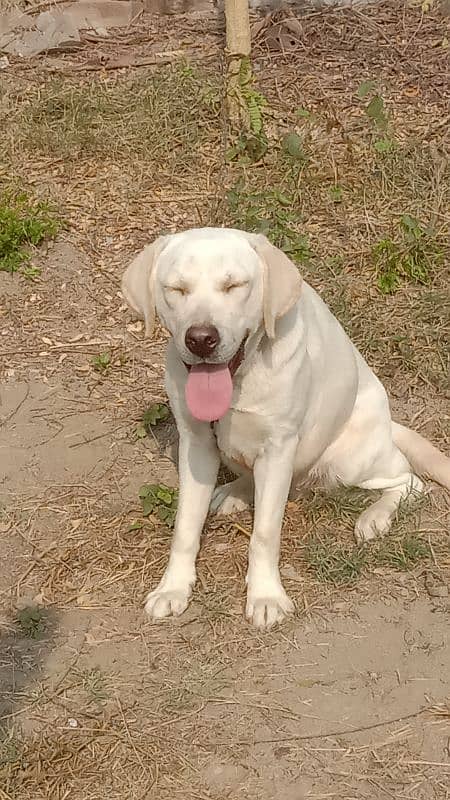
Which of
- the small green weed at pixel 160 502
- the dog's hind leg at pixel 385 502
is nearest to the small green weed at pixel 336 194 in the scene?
the dog's hind leg at pixel 385 502

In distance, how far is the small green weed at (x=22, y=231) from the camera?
20.2 feet

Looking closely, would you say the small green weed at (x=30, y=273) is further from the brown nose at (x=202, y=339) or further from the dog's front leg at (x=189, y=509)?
the brown nose at (x=202, y=339)

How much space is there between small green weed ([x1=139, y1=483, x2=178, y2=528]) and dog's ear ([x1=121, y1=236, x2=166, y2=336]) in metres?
0.95

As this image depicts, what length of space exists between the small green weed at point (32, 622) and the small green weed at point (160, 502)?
647mm

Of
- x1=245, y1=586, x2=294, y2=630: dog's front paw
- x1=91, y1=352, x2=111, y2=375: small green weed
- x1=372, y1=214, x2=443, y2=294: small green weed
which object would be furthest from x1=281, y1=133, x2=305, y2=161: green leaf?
x1=245, y1=586, x2=294, y2=630: dog's front paw

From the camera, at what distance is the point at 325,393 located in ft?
13.0

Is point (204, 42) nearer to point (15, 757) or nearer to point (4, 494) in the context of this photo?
point (4, 494)

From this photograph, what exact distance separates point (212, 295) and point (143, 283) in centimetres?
33

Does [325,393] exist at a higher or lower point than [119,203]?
higher

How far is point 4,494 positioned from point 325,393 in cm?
150

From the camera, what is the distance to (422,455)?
4.45 metres

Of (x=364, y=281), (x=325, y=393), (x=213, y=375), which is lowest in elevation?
(x=364, y=281)

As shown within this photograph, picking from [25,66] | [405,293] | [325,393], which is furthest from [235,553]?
[25,66]

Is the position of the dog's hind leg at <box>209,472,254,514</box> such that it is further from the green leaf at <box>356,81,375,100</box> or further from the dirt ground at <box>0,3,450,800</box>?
the green leaf at <box>356,81,375,100</box>
